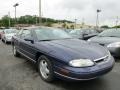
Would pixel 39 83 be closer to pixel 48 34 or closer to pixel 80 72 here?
pixel 80 72

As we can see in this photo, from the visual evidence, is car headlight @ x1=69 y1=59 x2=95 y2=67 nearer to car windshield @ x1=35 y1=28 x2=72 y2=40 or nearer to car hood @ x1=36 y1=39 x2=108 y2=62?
car hood @ x1=36 y1=39 x2=108 y2=62

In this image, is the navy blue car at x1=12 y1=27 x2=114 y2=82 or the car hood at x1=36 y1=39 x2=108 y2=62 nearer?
the navy blue car at x1=12 y1=27 x2=114 y2=82

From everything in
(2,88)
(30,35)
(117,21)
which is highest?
(117,21)

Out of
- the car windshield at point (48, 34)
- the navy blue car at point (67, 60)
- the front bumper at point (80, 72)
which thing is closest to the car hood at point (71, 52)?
the navy blue car at point (67, 60)

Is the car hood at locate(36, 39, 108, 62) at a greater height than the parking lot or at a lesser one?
greater

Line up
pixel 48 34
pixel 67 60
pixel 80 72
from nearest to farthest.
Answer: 1. pixel 80 72
2. pixel 67 60
3. pixel 48 34

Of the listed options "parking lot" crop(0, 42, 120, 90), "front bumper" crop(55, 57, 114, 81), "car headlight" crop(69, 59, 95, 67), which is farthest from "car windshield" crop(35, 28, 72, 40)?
"car headlight" crop(69, 59, 95, 67)

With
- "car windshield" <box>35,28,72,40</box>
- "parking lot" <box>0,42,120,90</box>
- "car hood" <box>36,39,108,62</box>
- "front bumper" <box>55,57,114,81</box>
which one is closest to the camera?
"front bumper" <box>55,57,114,81</box>

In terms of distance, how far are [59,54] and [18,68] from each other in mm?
2240

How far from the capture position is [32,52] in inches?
184

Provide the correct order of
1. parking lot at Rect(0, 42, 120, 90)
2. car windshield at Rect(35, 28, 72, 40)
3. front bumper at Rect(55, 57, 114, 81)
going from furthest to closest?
car windshield at Rect(35, 28, 72, 40) → parking lot at Rect(0, 42, 120, 90) → front bumper at Rect(55, 57, 114, 81)

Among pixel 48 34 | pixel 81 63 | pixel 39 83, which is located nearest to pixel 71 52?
pixel 81 63

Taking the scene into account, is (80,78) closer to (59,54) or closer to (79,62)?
(79,62)

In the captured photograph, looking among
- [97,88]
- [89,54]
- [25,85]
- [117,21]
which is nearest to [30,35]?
[25,85]
